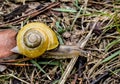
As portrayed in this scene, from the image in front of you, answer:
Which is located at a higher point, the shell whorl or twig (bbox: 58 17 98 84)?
the shell whorl

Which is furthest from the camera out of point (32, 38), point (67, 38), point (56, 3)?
point (56, 3)

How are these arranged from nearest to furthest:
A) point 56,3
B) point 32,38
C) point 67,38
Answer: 1. point 32,38
2. point 67,38
3. point 56,3

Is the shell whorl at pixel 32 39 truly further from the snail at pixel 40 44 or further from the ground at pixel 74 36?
the ground at pixel 74 36

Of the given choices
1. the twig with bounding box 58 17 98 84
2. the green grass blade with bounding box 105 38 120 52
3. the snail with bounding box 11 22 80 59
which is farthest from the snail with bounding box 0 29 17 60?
the green grass blade with bounding box 105 38 120 52

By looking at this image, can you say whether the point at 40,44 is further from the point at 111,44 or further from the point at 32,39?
the point at 111,44

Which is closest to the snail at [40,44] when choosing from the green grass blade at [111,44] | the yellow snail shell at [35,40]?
the yellow snail shell at [35,40]

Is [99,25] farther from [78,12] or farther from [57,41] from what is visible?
[57,41]

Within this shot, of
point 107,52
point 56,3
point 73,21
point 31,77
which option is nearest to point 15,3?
point 56,3

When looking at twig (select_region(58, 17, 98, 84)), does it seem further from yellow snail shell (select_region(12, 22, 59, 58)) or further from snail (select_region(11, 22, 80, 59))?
yellow snail shell (select_region(12, 22, 59, 58))
